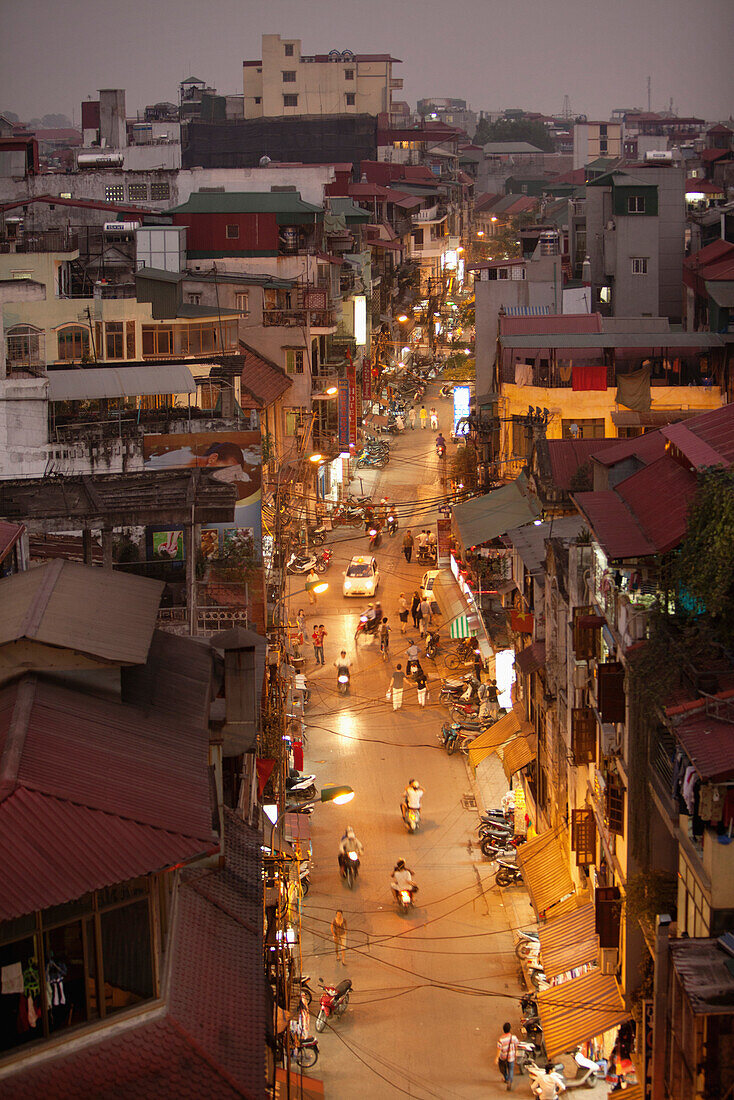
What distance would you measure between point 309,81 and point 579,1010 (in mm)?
92670

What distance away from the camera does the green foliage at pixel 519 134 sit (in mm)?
188500

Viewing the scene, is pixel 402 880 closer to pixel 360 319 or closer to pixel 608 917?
pixel 608 917

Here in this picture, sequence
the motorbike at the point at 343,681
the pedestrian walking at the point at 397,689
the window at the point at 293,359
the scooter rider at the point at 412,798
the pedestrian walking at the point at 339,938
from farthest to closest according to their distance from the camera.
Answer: the window at the point at 293,359
the motorbike at the point at 343,681
the pedestrian walking at the point at 397,689
the scooter rider at the point at 412,798
the pedestrian walking at the point at 339,938

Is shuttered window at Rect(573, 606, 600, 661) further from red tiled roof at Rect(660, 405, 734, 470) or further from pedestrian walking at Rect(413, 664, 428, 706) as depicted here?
pedestrian walking at Rect(413, 664, 428, 706)

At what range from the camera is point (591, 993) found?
63.5 feet

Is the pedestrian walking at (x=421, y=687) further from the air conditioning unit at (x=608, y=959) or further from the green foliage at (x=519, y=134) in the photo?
the green foliage at (x=519, y=134)

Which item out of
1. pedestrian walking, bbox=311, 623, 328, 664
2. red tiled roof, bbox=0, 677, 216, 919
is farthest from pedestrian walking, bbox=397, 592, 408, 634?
Result: red tiled roof, bbox=0, 677, 216, 919

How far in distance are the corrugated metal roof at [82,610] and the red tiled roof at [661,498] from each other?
7.32 meters

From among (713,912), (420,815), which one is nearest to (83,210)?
(420,815)

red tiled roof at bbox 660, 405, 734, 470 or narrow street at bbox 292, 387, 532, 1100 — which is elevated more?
red tiled roof at bbox 660, 405, 734, 470

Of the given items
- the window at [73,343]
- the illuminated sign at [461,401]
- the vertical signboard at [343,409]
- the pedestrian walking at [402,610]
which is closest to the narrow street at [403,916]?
the pedestrian walking at [402,610]

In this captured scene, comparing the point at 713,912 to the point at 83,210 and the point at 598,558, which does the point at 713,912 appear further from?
the point at 83,210

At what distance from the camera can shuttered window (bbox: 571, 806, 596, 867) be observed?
21188mm

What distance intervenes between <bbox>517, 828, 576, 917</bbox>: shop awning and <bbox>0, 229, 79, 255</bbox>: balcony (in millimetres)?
25577
